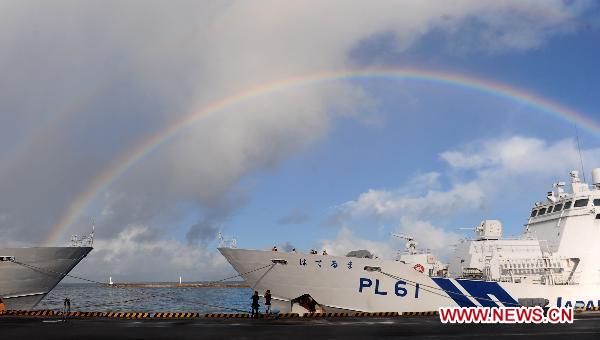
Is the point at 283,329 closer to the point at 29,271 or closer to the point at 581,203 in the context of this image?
the point at 29,271

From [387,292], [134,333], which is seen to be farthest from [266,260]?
[134,333]

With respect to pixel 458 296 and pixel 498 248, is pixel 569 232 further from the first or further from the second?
pixel 458 296

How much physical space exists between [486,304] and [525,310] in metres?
2.95

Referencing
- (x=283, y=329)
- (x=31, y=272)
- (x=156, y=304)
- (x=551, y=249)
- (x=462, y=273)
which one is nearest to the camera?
(x=283, y=329)

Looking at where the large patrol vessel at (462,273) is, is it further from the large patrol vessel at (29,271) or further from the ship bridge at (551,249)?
the large patrol vessel at (29,271)

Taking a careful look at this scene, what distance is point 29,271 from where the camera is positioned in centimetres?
3278

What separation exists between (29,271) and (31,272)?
19 centimetres

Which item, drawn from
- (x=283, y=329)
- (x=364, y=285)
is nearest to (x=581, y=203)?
(x=364, y=285)

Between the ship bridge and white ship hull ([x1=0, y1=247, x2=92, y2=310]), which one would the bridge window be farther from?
white ship hull ([x1=0, y1=247, x2=92, y2=310])

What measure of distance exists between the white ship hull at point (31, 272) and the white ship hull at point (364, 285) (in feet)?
40.2

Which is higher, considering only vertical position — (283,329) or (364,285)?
(364,285)

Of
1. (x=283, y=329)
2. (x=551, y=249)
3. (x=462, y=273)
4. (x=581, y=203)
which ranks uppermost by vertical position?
(x=581, y=203)

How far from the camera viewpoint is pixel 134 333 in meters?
20.0

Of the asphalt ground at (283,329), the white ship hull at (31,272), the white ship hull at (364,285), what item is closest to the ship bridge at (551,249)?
the white ship hull at (364,285)
